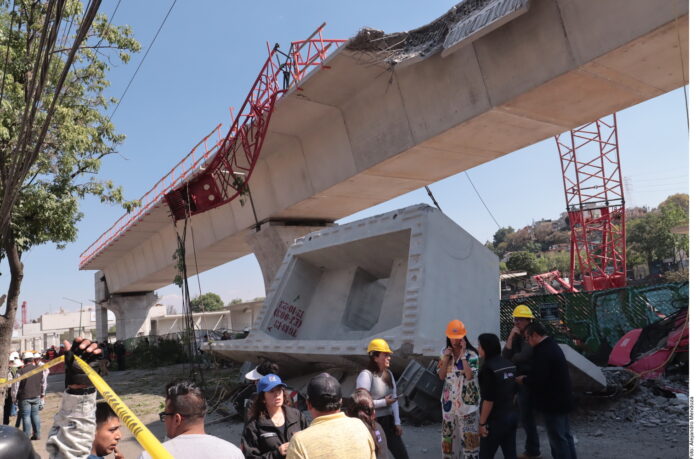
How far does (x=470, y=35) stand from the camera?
8.20 meters

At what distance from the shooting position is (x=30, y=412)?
9406 millimetres

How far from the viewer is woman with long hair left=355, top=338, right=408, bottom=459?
16.1 feet

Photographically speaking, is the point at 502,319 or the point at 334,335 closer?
the point at 334,335

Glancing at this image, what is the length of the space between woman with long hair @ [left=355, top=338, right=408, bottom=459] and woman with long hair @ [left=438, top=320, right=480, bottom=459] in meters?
0.54

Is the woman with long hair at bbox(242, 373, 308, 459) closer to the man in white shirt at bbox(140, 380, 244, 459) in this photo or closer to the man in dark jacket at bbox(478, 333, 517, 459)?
the man in white shirt at bbox(140, 380, 244, 459)

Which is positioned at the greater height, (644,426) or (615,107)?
(615,107)

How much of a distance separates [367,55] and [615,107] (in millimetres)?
4597

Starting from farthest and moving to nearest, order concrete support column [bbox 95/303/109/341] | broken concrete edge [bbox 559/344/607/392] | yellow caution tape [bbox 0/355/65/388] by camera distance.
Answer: concrete support column [bbox 95/303/109/341]
broken concrete edge [bbox 559/344/607/392]
yellow caution tape [bbox 0/355/65/388]

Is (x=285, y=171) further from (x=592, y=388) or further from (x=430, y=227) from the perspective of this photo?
(x=592, y=388)

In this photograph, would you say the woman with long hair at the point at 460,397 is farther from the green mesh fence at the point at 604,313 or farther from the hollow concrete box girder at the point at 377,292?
the green mesh fence at the point at 604,313

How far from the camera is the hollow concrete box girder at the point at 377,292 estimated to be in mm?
8578

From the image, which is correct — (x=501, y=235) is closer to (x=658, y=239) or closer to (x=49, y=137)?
(x=658, y=239)

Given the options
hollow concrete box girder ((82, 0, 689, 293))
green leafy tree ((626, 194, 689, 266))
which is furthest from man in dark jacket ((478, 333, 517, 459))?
green leafy tree ((626, 194, 689, 266))

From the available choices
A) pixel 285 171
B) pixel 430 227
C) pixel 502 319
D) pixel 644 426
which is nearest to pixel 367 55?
pixel 430 227
